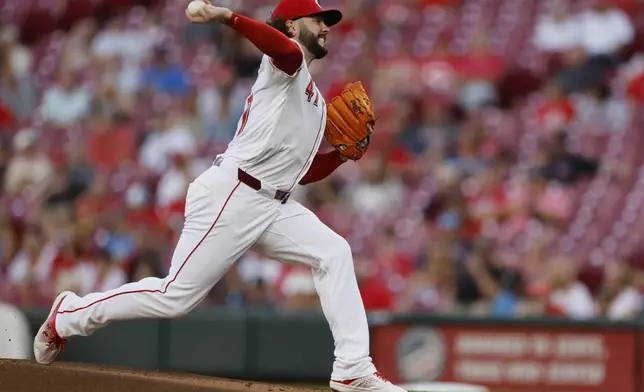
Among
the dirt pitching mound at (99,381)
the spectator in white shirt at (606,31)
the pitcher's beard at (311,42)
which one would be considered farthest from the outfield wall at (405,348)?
the pitcher's beard at (311,42)

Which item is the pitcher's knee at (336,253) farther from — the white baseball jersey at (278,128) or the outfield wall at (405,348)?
the outfield wall at (405,348)

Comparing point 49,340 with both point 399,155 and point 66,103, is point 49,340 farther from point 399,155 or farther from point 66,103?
point 66,103

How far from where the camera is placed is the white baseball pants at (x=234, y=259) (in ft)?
16.1

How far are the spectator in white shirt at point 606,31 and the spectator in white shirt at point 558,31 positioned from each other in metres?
0.08

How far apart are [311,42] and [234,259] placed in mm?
930

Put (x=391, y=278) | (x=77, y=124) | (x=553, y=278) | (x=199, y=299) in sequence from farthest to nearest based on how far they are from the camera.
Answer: (x=77, y=124)
(x=391, y=278)
(x=553, y=278)
(x=199, y=299)

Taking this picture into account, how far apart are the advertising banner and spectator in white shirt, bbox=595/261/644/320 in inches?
13.7

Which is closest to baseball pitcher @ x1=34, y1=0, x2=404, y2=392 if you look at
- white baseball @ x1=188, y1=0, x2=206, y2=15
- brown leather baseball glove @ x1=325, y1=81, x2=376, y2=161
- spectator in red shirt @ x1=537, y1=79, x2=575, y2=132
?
brown leather baseball glove @ x1=325, y1=81, x2=376, y2=161

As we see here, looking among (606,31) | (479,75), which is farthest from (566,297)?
(606,31)

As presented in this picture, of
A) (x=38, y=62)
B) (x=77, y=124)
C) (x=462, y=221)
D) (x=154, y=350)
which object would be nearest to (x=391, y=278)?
(x=462, y=221)

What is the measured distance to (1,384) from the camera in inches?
205

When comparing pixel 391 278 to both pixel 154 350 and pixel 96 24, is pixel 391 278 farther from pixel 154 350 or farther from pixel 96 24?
pixel 96 24

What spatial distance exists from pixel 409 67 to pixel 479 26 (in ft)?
2.87

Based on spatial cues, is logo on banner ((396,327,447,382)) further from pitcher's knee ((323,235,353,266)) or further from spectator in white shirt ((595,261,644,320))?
pitcher's knee ((323,235,353,266))
